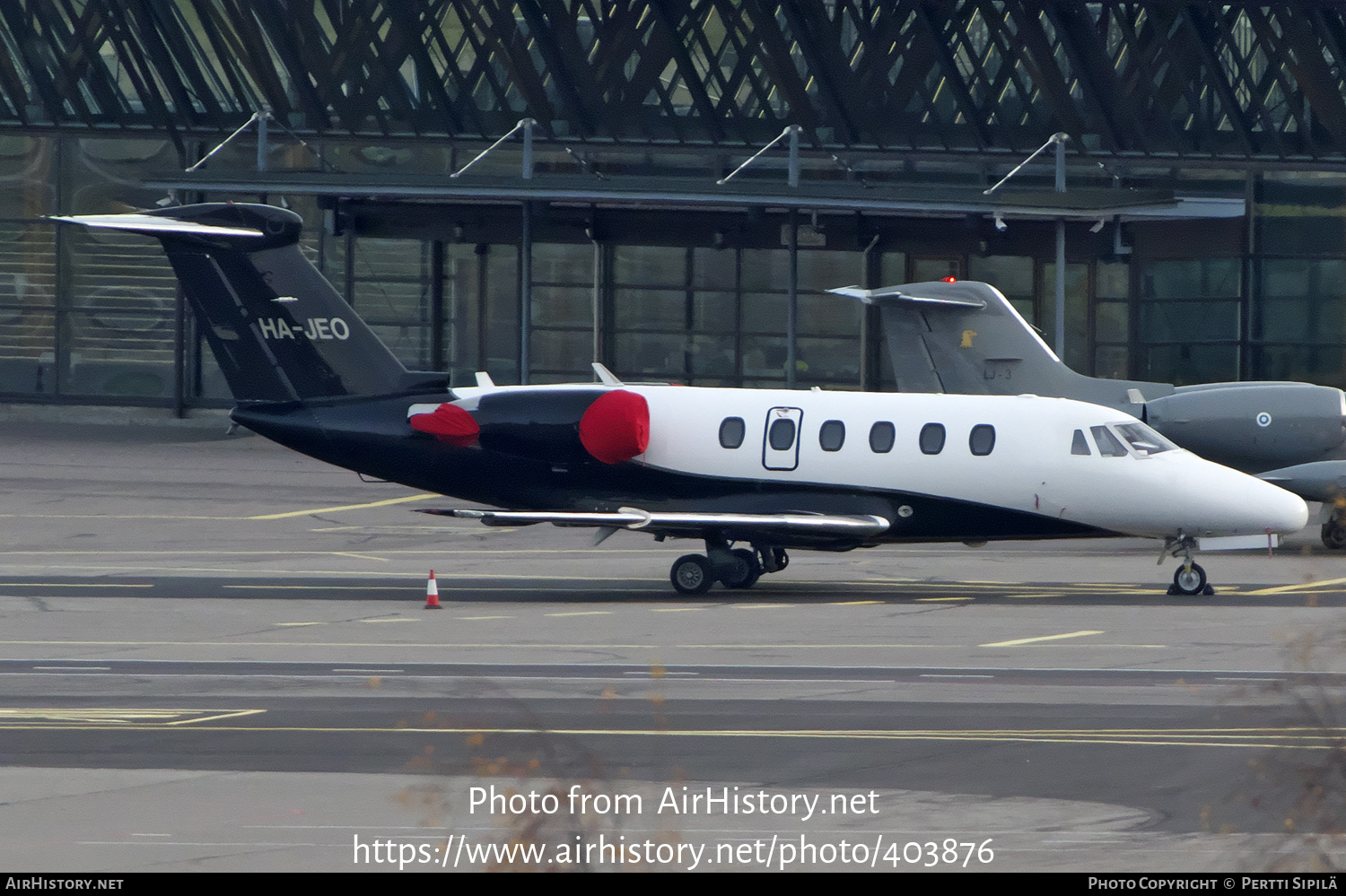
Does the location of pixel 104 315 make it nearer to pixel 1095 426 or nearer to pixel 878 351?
pixel 878 351

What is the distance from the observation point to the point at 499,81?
4834 cm

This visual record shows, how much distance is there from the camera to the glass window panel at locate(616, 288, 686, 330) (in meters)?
49.1

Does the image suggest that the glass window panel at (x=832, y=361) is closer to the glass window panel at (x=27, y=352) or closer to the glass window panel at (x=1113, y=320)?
the glass window panel at (x=1113, y=320)

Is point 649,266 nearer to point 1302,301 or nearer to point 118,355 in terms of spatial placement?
point 118,355

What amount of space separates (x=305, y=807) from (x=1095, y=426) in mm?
14943

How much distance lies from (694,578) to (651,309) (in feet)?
80.1

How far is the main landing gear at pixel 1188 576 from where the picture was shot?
24.6 meters

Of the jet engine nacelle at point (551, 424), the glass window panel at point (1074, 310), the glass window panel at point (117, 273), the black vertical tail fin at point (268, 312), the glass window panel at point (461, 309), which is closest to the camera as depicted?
the jet engine nacelle at point (551, 424)

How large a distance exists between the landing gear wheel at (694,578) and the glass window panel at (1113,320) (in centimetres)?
2441

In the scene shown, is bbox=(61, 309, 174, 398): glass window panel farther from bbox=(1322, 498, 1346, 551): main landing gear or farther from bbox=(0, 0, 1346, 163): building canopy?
bbox=(1322, 498, 1346, 551): main landing gear

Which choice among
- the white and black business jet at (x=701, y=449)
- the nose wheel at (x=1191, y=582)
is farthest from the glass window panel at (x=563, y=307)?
the nose wheel at (x=1191, y=582)

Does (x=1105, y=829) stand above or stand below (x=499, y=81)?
below

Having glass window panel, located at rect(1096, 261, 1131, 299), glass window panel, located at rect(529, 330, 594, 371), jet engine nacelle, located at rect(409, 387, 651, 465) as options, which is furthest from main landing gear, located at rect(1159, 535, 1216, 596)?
glass window panel, located at rect(529, 330, 594, 371)
